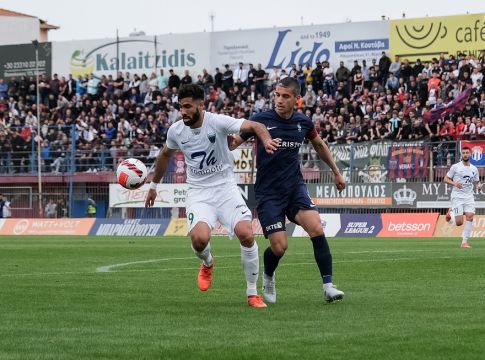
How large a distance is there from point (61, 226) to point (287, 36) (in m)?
14.5

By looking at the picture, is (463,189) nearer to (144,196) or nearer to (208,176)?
(208,176)

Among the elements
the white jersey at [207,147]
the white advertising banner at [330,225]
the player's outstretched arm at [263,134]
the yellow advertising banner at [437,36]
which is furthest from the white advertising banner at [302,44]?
the player's outstretched arm at [263,134]

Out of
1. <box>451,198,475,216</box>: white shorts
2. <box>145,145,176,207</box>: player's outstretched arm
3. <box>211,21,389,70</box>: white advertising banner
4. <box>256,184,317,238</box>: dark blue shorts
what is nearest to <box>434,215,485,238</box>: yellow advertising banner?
<box>451,198,475,216</box>: white shorts

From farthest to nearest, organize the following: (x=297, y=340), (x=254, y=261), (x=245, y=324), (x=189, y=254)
A: (x=189, y=254), (x=254, y=261), (x=245, y=324), (x=297, y=340)

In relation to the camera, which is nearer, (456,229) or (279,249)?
(279,249)

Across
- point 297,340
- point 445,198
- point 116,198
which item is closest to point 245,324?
point 297,340

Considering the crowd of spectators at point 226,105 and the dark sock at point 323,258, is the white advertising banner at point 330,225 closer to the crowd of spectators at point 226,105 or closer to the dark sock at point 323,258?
the crowd of spectators at point 226,105

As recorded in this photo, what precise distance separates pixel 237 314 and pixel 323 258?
1.60 meters

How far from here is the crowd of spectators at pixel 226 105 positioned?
127 ft

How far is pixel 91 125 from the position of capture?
158ft

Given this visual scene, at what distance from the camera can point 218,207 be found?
11898 mm

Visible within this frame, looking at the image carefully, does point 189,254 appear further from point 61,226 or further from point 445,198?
point 61,226

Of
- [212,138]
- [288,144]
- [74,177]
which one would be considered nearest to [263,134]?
[288,144]

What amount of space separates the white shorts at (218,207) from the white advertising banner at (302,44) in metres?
35.5
